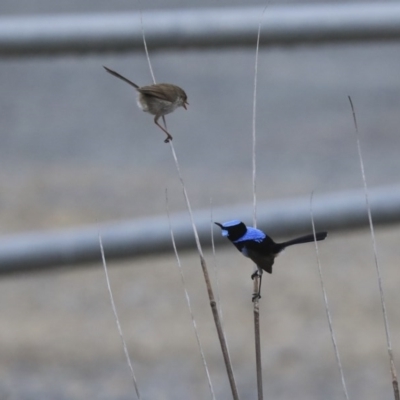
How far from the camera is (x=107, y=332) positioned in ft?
13.9

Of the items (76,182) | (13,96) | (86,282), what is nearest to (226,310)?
(86,282)

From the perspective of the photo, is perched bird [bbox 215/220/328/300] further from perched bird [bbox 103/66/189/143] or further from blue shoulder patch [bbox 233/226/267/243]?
perched bird [bbox 103/66/189/143]

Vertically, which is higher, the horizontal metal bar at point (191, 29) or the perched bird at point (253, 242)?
the horizontal metal bar at point (191, 29)

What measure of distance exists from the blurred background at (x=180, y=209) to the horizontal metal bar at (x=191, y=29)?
0.07 m

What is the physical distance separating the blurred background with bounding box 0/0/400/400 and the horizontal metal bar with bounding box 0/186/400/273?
0.30 feet

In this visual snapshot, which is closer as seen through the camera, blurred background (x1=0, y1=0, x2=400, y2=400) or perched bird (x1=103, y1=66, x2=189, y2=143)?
perched bird (x1=103, y1=66, x2=189, y2=143)

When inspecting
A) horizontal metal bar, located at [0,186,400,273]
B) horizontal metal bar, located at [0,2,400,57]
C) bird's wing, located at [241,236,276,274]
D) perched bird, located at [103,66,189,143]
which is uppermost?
horizontal metal bar, located at [0,2,400,57]

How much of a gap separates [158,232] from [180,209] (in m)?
3.33

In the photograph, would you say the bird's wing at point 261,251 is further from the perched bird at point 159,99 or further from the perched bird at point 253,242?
the perched bird at point 159,99

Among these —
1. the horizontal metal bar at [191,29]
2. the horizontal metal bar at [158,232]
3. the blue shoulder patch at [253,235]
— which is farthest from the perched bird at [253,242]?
the horizontal metal bar at [191,29]

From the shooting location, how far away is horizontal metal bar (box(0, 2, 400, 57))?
5.37ft

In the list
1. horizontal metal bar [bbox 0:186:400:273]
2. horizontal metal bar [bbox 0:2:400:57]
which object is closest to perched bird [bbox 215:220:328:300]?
horizontal metal bar [bbox 0:186:400:273]

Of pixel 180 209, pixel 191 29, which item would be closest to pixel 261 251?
pixel 191 29

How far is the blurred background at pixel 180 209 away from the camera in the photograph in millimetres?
3859
